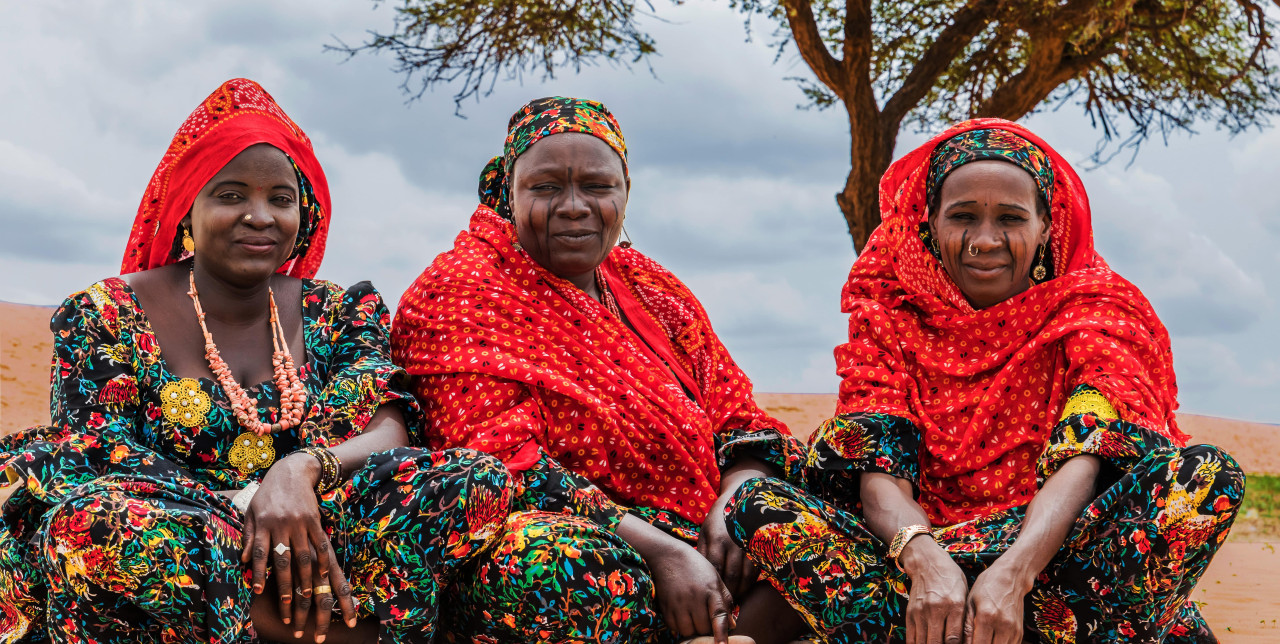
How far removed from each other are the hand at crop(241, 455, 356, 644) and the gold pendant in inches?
18.6

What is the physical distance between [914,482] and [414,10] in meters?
10.6

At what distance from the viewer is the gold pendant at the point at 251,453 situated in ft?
12.8

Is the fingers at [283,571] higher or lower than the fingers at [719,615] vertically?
higher

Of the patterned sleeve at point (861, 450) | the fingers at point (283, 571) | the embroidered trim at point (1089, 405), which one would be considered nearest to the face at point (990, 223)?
the embroidered trim at point (1089, 405)

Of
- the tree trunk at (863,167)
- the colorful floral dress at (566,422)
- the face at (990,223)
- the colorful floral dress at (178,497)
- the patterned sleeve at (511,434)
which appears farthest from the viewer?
the tree trunk at (863,167)

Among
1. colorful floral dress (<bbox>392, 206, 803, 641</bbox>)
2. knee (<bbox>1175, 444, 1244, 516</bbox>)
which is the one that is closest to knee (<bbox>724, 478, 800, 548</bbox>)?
colorful floral dress (<bbox>392, 206, 803, 641</bbox>)

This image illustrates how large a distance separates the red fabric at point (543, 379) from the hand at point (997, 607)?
121 centimetres

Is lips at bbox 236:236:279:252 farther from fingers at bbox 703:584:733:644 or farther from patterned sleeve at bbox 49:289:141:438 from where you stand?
fingers at bbox 703:584:733:644

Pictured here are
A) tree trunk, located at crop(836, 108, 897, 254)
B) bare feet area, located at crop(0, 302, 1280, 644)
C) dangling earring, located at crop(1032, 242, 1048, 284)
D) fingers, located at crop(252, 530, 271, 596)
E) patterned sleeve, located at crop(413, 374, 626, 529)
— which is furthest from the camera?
tree trunk, located at crop(836, 108, 897, 254)

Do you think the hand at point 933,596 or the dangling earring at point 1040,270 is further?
the dangling earring at point 1040,270

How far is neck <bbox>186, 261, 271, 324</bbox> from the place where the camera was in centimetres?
417

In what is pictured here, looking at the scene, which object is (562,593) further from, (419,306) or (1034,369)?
(1034,369)

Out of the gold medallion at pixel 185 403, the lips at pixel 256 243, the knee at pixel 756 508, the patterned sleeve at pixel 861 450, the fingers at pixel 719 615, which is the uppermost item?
the lips at pixel 256 243

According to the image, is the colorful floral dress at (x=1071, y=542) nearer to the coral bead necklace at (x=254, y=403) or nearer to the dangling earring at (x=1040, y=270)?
the dangling earring at (x=1040, y=270)
